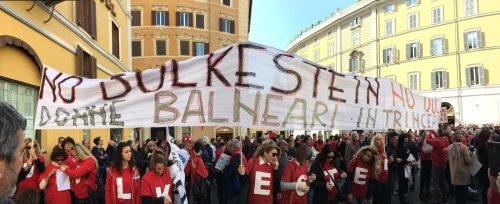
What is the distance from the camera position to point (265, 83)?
225 inches

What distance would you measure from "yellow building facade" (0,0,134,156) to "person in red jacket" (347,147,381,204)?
5629 millimetres

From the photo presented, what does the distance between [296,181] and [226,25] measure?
39.0 meters

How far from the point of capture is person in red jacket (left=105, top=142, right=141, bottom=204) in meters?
6.65

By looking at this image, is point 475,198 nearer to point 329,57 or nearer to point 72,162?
point 72,162

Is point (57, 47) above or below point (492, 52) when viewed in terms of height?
below

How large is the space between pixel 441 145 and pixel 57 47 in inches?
386

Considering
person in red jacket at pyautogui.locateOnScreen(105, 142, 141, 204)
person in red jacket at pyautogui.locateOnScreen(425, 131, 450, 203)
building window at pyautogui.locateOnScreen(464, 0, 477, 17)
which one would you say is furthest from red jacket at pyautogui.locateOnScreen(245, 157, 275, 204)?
building window at pyautogui.locateOnScreen(464, 0, 477, 17)

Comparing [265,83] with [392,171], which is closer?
[265,83]

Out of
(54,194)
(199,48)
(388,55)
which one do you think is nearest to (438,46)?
(388,55)

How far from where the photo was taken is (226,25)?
45156 mm

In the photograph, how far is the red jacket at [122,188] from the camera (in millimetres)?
6648

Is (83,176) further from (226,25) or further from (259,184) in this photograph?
(226,25)

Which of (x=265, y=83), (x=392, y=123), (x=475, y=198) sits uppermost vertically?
(x=265, y=83)

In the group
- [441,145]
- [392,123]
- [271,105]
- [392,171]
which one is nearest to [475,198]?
[441,145]
